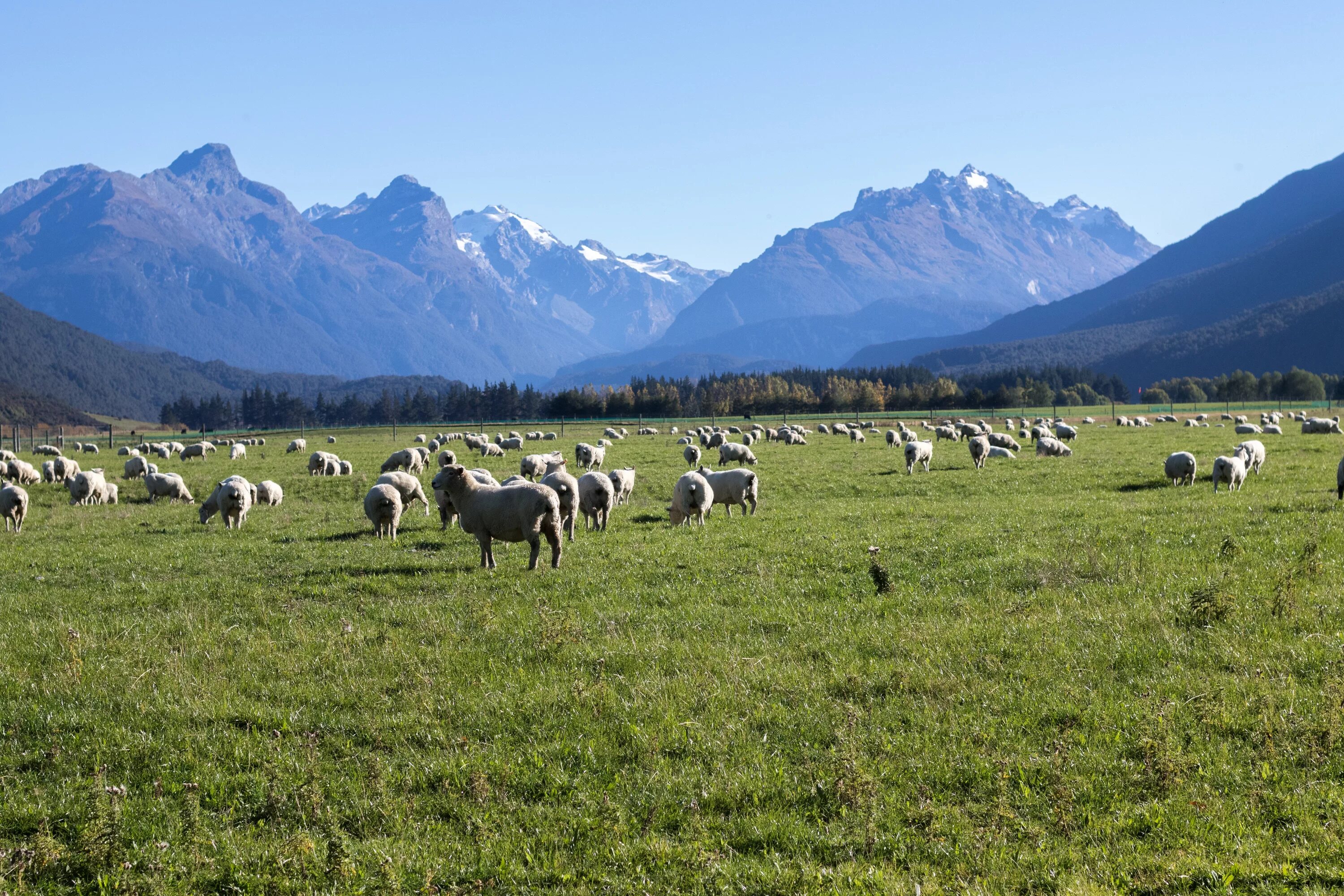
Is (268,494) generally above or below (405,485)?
below

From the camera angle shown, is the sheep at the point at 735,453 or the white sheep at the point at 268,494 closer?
the white sheep at the point at 268,494

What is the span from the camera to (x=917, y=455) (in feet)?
125

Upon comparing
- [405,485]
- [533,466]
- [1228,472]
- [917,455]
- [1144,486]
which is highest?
[533,466]

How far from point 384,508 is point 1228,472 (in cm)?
2428

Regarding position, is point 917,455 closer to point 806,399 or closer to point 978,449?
point 978,449

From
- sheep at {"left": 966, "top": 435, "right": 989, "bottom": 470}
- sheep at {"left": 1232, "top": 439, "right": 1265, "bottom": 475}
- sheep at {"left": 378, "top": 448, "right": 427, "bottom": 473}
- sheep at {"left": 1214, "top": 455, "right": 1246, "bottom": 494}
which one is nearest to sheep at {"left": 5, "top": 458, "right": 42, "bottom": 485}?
sheep at {"left": 378, "top": 448, "right": 427, "bottom": 473}

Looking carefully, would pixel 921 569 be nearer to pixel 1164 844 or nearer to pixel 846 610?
pixel 846 610

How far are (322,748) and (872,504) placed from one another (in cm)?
1851

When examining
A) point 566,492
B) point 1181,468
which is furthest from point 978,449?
point 566,492

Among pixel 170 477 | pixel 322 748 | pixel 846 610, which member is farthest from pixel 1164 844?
pixel 170 477

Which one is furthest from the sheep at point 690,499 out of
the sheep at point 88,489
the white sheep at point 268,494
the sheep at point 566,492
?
the sheep at point 88,489

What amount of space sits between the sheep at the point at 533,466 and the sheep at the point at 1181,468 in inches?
848

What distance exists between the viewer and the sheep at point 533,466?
3334 cm

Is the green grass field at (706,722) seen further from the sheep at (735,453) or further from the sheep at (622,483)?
the sheep at (735,453)
